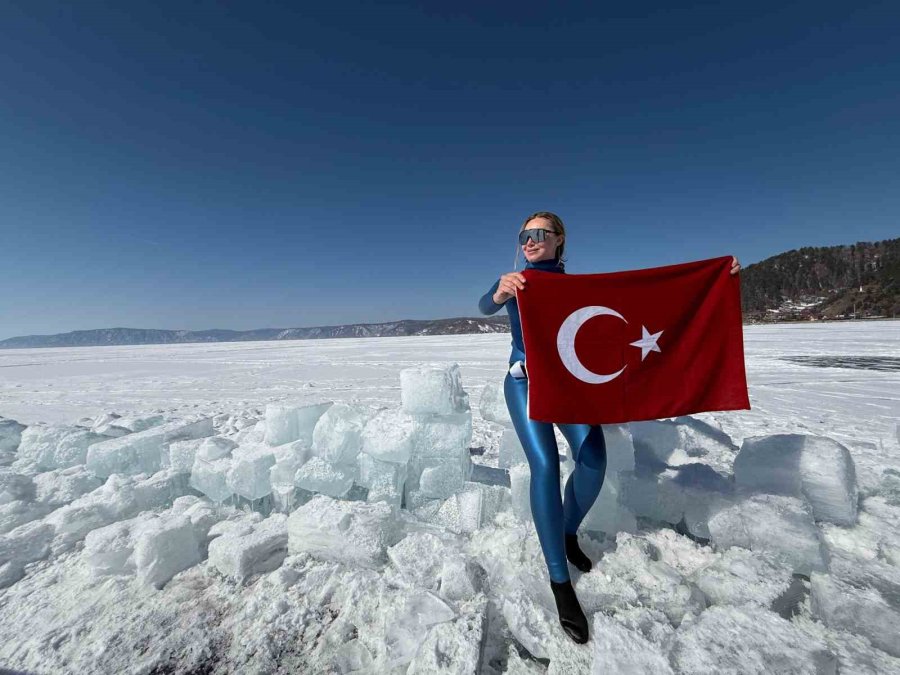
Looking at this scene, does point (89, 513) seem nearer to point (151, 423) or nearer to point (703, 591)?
point (151, 423)

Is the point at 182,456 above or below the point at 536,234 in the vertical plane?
below

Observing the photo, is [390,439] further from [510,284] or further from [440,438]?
[510,284]

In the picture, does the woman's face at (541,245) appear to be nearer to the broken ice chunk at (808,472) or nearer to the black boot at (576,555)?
the black boot at (576,555)

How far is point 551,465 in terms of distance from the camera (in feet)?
6.59

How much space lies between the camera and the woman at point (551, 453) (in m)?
1.91

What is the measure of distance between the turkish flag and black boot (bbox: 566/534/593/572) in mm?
795

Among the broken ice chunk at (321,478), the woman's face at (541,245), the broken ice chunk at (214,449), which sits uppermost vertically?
the woman's face at (541,245)

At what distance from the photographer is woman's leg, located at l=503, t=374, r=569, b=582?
1908 millimetres

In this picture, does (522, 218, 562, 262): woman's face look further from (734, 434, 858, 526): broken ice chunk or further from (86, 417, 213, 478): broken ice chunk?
(86, 417, 213, 478): broken ice chunk

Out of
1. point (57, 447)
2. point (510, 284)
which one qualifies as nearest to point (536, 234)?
point (510, 284)

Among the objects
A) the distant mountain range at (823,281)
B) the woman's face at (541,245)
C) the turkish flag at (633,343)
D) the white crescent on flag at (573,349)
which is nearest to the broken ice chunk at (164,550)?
the turkish flag at (633,343)

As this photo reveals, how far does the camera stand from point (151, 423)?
198 inches

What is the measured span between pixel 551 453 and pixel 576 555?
720mm

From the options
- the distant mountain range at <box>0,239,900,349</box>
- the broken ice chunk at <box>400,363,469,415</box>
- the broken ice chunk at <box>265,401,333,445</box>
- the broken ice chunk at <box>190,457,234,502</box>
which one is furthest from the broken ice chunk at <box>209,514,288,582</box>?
the distant mountain range at <box>0,239,900,349</box>
